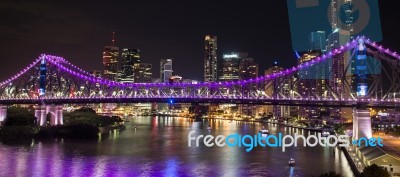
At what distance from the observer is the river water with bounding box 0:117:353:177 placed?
74.8ft

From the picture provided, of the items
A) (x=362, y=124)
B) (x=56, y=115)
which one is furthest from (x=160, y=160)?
(x=56, y=115)

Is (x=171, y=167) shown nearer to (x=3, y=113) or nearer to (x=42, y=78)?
(x=3, y=113)

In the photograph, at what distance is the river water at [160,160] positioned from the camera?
22.8m

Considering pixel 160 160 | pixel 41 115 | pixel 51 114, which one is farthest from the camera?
pixel 51 114

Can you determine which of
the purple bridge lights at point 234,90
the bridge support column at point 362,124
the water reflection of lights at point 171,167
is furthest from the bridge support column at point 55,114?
the bridge support column at point 362,124

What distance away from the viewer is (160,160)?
86.7ft

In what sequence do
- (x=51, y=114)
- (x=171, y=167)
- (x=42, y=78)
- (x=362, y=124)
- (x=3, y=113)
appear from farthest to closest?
(x=42, y=78), (x=3, y=113), (x=51, y=114), (x=362, y=124), (x=171, y=167)

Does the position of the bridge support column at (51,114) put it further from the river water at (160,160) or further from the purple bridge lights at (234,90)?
the river water at (160,160)

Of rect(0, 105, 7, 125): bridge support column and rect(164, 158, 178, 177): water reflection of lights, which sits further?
rect(0, 105, 7, 125): bridge support column

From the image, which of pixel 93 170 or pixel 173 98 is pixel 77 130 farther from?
pixel 93 170

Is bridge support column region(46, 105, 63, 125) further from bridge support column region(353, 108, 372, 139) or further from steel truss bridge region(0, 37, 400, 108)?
bridge support column region(353, 108, 372, 139)

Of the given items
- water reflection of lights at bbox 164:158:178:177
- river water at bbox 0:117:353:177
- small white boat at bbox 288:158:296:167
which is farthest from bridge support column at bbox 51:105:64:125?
small white boat at bbox 288:158:296:167

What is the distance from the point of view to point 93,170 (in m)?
23.3

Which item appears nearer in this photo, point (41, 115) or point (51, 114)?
point (41, 115)
